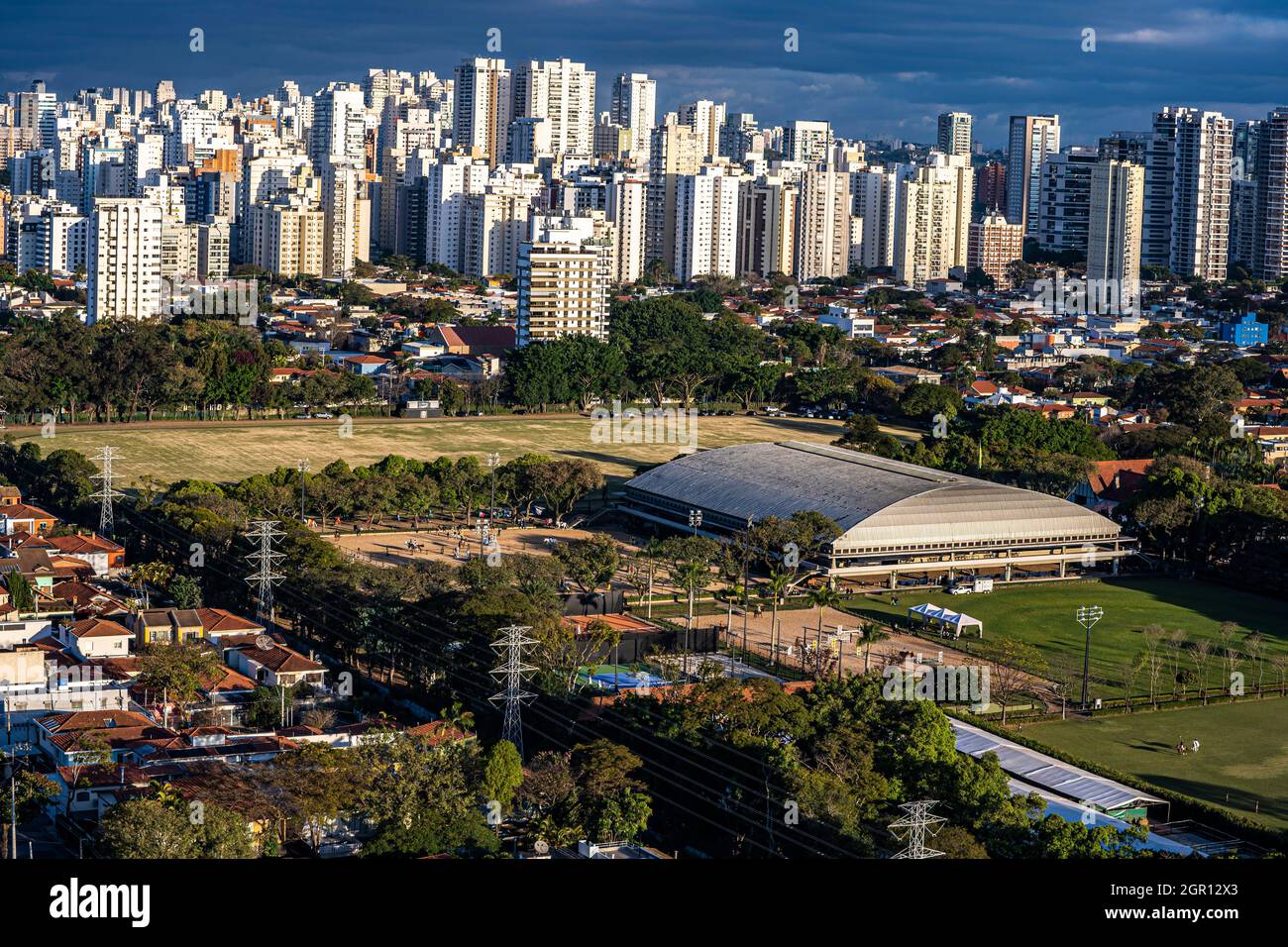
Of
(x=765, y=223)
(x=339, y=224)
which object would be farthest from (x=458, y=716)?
(x=765, y=223)

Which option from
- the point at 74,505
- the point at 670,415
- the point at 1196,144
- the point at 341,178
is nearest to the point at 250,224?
the point at 341,178

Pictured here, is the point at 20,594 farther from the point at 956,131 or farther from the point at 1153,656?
the point at 956,131

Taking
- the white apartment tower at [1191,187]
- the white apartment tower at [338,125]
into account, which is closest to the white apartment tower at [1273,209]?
the white apartment tower at [1191,187]

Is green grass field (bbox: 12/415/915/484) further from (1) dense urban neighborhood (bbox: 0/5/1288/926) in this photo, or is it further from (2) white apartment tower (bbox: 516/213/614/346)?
(2) white apartment tower (bbox: 516/213/614/346)

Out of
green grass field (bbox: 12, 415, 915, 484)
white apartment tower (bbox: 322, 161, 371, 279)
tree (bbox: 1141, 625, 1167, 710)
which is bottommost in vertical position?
tree (bbox: 1141, 625, 1167, 710)

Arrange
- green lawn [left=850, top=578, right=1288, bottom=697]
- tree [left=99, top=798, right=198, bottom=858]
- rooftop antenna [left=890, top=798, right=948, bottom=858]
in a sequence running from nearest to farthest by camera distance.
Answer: tree [left=99, top=798, right=198, bottom=858] < rooftop antenna [left=890, top=798, right=948, bottom=858] < green lawn [left=850, top=578, right=1288, bottom=697]

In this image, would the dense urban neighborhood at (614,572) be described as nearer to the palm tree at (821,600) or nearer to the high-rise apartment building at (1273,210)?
the palm tree at (821,600)

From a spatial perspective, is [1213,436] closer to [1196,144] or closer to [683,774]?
[683,774]

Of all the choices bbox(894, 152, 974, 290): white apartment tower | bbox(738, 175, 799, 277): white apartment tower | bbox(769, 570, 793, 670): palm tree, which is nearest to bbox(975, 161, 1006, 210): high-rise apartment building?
bbox(894, 152, 974, 290): white apartment tower

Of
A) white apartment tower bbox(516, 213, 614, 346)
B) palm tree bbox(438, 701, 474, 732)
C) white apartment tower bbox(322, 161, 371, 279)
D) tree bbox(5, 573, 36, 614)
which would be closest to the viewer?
palm tree bbox(438, 701, 474, 732)
